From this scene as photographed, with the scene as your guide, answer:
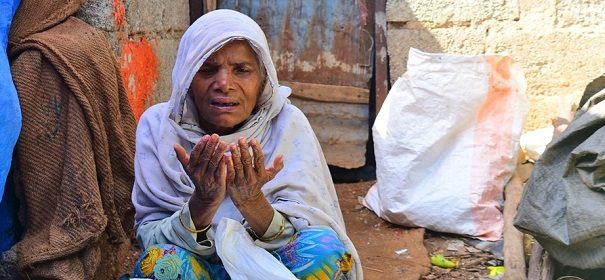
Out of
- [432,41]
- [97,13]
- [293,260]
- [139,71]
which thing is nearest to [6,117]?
[293,260]

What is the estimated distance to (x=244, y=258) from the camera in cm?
231

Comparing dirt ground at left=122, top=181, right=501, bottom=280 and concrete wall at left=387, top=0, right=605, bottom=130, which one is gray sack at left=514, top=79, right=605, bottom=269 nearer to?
dirt ground at left=122, top=181, right=501, bottom=280

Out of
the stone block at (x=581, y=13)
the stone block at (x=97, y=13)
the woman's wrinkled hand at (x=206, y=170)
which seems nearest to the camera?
the woman's wrinkled hand at (x=206, y=170)

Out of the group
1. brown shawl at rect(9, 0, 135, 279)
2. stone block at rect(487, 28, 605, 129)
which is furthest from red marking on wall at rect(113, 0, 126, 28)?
stone block at rect(487, 28, 605, 129)

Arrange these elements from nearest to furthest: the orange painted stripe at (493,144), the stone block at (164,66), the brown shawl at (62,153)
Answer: the brown shawl at (62,153) < the orange painted stripe at (493,144) < the stone block at (164,66)

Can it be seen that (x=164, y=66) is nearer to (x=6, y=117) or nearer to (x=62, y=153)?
(x=62, y=153)

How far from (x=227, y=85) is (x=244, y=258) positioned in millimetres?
560

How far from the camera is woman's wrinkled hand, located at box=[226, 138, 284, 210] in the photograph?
7.23 ft

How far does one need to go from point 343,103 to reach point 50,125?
3.25m

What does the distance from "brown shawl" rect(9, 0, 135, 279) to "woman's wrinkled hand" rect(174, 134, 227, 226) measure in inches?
26.0

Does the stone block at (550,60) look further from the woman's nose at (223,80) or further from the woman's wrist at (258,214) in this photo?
the woman's wrist at (258,214)

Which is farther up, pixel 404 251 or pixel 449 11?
pixel 449 11

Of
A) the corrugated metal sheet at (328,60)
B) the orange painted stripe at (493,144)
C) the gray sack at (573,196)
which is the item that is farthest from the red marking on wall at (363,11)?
the gray sack at (573,196)

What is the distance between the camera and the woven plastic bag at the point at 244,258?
7.47 ft
